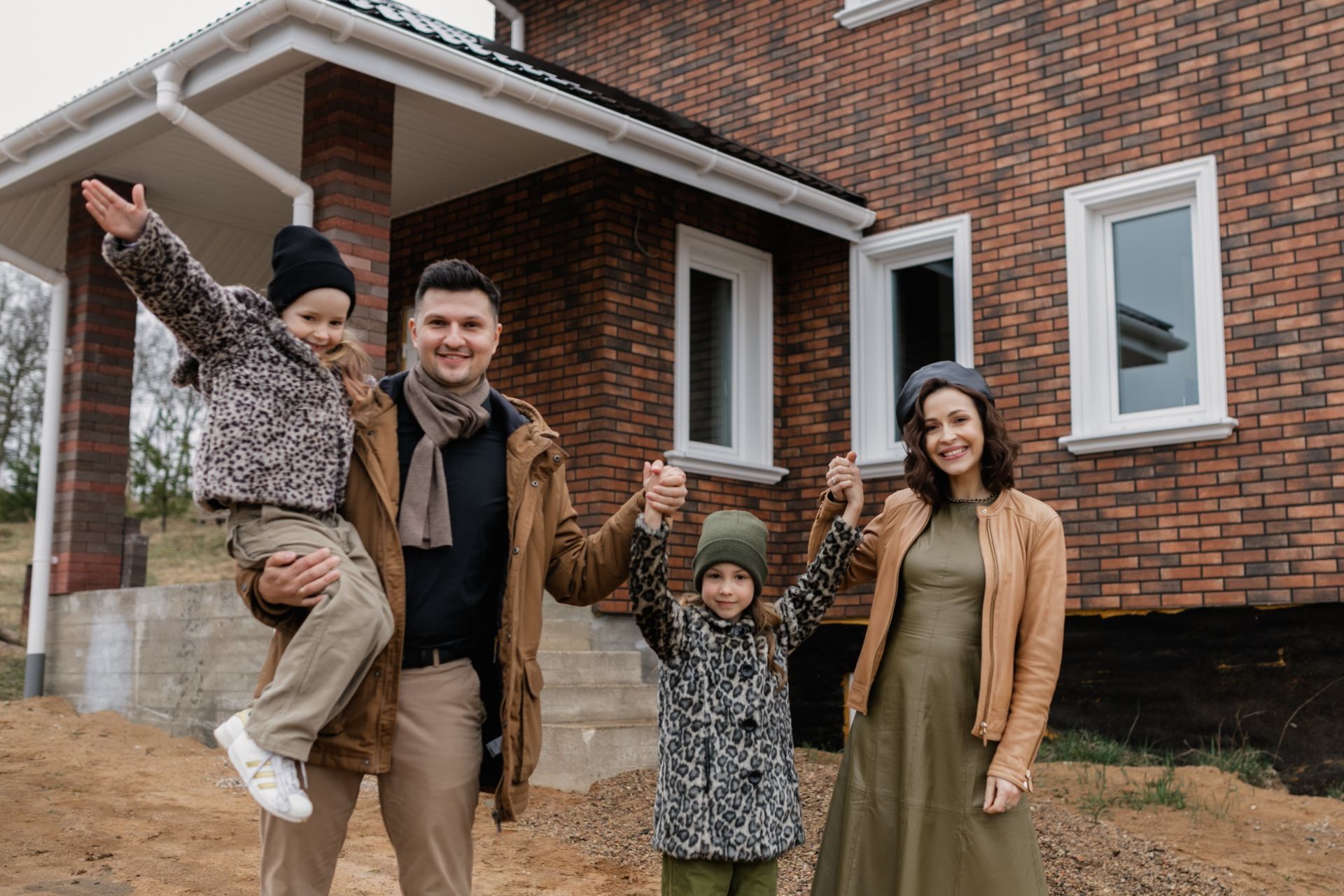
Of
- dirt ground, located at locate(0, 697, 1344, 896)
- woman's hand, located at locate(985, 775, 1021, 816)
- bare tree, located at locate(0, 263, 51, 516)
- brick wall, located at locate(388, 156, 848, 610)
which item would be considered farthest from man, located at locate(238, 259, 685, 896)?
bare tree, located at locate(0, 263, 51, 516)

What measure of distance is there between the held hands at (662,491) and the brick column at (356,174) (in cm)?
432

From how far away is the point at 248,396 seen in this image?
2723 mm

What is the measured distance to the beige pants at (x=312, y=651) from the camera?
A: 8.56ft

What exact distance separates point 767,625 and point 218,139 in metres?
4.82

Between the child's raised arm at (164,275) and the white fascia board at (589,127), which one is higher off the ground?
the white fascia board at (589,127)

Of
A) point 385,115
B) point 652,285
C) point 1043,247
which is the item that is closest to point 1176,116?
point 1043,247

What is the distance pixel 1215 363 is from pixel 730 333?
3351 mm

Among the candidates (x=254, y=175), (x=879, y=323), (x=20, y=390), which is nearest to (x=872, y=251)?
(x=879, y=323)

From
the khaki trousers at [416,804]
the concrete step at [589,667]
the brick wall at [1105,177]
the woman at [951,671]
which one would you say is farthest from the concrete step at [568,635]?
the khaki trousers at [416,804]

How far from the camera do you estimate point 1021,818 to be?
3369mm

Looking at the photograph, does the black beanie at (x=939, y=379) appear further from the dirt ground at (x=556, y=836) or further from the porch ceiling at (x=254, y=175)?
the porch ceiling at (x=254, y=175)

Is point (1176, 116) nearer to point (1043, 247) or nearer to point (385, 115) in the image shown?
point (1043, 247)

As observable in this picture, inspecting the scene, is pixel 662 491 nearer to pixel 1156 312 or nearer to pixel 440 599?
pixel 440 599

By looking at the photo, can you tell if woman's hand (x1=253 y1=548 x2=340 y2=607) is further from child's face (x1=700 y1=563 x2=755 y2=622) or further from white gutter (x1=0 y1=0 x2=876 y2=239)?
white gutter (x1=0 y1=0 x2=876 y2=239)
